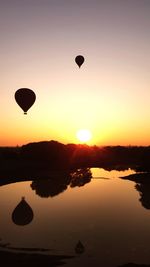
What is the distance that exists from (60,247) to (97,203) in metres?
16.2

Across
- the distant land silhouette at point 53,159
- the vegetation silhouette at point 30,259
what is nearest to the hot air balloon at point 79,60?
the distant land silhouette at point 53,159

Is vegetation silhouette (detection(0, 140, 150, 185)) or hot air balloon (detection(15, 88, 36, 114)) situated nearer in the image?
hot air balloon (detection(15, 88, 36, 114))

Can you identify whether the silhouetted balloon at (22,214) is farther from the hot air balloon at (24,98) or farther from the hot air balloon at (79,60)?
the hot air balloon at (79,60)

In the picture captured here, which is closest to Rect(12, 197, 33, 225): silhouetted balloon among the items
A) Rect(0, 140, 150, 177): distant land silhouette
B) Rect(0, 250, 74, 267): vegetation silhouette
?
Rect(0, 250, 74, 267): vegetation silhouette

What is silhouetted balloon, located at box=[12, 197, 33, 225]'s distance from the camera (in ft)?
89.0

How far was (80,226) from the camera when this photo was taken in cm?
2558

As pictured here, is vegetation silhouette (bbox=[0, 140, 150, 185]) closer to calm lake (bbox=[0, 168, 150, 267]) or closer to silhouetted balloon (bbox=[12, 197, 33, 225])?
calm lake (bbox=[0, 168, 150, 267])

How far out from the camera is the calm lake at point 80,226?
63.7 feet

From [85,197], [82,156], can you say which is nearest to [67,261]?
[85,197]

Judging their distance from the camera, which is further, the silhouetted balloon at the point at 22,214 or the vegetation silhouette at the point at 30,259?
the silhouetted balloon at the point at 22,214

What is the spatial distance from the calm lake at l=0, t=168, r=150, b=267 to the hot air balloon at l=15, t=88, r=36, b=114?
9.56 meters

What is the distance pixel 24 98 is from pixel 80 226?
2032 centimetres

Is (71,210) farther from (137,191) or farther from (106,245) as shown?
(137,191)

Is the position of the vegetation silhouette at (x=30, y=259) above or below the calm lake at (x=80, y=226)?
below
